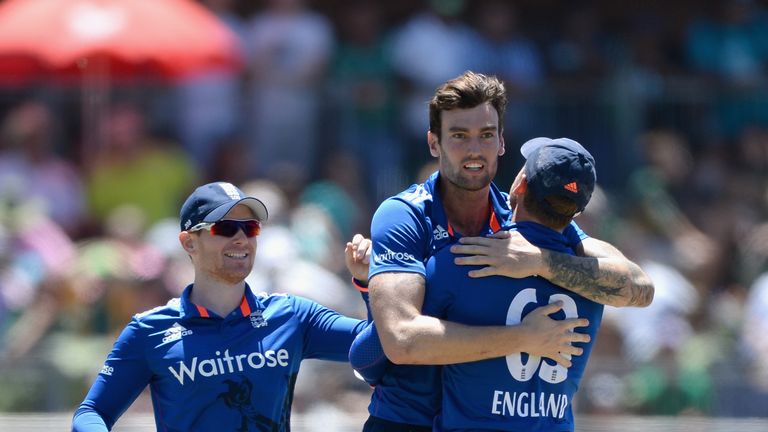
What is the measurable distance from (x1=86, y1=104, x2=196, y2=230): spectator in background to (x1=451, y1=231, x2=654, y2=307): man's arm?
610 cm

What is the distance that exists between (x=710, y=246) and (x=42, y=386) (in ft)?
17.0

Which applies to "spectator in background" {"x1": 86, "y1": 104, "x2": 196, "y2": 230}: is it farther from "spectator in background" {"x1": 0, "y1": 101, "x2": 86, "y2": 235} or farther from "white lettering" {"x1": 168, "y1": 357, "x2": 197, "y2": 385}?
"white lettering" {"x1": 168, "y1": 357, "x2": 197, "y2": 385}

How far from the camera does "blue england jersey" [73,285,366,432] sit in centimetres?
464

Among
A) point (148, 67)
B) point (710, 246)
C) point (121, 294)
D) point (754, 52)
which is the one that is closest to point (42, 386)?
point (121, 294)

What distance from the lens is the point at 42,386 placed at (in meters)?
7.88

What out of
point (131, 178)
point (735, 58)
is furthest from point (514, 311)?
point (735, 58)

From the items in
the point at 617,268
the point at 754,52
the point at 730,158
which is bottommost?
the point at 617,268

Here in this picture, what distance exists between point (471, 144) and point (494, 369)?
0.76 meters

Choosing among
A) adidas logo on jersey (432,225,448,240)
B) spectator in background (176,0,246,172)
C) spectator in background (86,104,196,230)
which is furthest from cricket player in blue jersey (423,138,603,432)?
spectator in background (176,0,246,172)

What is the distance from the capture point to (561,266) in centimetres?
446

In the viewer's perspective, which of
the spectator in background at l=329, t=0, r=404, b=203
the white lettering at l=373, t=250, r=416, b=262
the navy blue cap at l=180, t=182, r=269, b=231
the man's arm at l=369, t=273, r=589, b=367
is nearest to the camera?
the man's arm at l=369, t=273, r=589, b=367

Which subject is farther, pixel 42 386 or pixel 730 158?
pixel 730 158

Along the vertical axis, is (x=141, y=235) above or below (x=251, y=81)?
below

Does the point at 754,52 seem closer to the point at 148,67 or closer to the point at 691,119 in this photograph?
the point at 691,119
